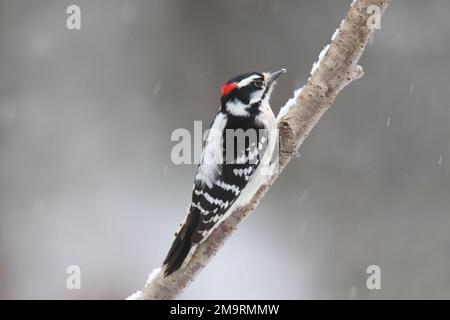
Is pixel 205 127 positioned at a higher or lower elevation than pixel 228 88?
higher

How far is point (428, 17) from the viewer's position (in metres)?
7.12

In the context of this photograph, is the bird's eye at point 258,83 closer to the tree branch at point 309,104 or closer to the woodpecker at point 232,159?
the woodpecker at point 232,159

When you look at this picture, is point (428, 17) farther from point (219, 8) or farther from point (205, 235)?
point (205, 235)

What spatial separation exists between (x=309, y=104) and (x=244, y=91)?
0.53 m

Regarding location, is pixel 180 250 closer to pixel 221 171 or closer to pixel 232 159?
pixel 221 171

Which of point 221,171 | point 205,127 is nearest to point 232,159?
point 221,171

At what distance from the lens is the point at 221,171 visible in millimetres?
3436

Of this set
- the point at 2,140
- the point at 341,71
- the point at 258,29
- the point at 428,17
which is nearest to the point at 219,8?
the point at 258,29

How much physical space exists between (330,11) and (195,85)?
1.73 meters

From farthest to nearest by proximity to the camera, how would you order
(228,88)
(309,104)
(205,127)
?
(205,127), (228,88), (309,104)

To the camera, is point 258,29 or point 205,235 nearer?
point 205,235

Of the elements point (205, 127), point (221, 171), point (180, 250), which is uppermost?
point (205, 127)

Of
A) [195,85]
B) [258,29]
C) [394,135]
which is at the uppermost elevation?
[258,29]

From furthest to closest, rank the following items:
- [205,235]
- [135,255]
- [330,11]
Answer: [330,11], [135,255], [205,235]
